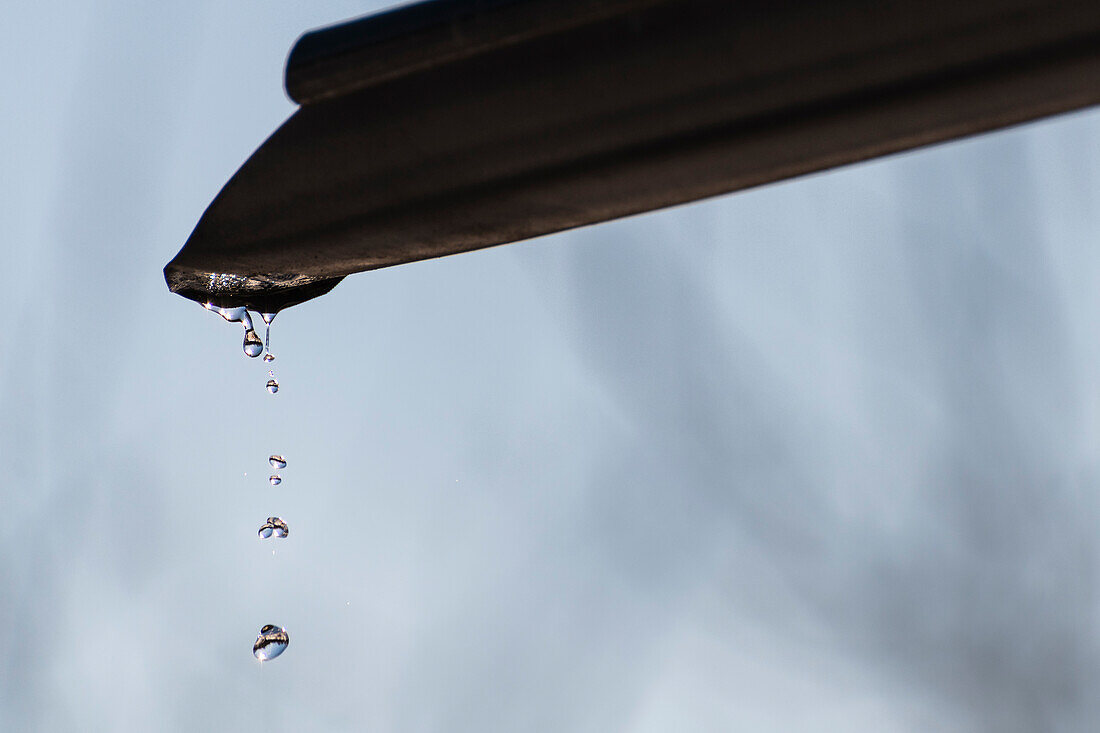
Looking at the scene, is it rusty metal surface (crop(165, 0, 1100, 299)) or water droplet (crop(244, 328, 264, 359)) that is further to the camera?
water droplet (crop(244, 328, 264, 359))

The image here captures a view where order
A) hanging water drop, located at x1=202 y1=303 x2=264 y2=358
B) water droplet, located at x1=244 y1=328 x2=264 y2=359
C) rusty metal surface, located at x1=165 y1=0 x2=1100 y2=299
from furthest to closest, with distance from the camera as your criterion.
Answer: water droplet, located at x1=244 y1=328 x2=264 y2=359 → hanging water drop, located at x1=202 y1=303 x2=264 y2=358 → rusty metal surface, located at x1=165 y1=0 x2=1100 y2=299

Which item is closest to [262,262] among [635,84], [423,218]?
[423,218]

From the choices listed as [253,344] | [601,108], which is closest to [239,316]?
[253,344]

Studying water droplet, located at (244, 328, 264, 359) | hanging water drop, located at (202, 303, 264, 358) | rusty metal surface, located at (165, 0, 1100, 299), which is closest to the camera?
rusty metal surface, located at (165, 0, 1100, 299)

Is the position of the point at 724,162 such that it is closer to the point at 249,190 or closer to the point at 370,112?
the point at 370,112

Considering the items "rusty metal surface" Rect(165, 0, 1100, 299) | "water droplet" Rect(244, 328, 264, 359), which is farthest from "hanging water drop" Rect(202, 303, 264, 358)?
"rusty metal surface" Rect(165, 0, 1100, 299)

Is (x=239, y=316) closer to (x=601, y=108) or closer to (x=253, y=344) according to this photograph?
(x=253, y=344)

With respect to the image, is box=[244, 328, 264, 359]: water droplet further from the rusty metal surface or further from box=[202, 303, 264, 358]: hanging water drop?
the rusty metal surface

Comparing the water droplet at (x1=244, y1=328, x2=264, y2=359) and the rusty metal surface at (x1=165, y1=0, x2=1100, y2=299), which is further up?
the rusty metal surface at (x1=165, y1=0, x2=1100, y2=299)
